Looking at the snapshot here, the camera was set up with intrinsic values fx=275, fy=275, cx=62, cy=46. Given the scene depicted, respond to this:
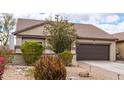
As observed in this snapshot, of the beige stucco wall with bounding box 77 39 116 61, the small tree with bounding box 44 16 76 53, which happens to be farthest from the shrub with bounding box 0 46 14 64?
the beige stucco wall with bounding box 77 39 116 61

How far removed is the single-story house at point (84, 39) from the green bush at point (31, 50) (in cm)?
33

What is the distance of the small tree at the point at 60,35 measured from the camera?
1120 centimetres

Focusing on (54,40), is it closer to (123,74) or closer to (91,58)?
(123,74)

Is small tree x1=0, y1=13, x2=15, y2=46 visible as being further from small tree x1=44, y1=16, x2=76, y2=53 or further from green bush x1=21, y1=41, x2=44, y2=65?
small tree x1=44, y1=16, x2=76, y2=53

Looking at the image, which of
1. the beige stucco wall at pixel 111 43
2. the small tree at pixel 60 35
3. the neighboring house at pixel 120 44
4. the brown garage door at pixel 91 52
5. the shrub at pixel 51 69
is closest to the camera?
the shrub at pixel 51 69

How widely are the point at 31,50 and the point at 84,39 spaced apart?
410cm

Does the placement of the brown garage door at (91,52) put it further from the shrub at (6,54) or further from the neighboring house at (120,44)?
the shrub at (6,54)

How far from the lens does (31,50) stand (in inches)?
530

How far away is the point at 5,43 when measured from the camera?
12312mm

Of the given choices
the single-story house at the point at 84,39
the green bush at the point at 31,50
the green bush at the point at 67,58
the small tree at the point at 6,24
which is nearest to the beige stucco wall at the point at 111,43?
the single-story house at the point at 84,39
